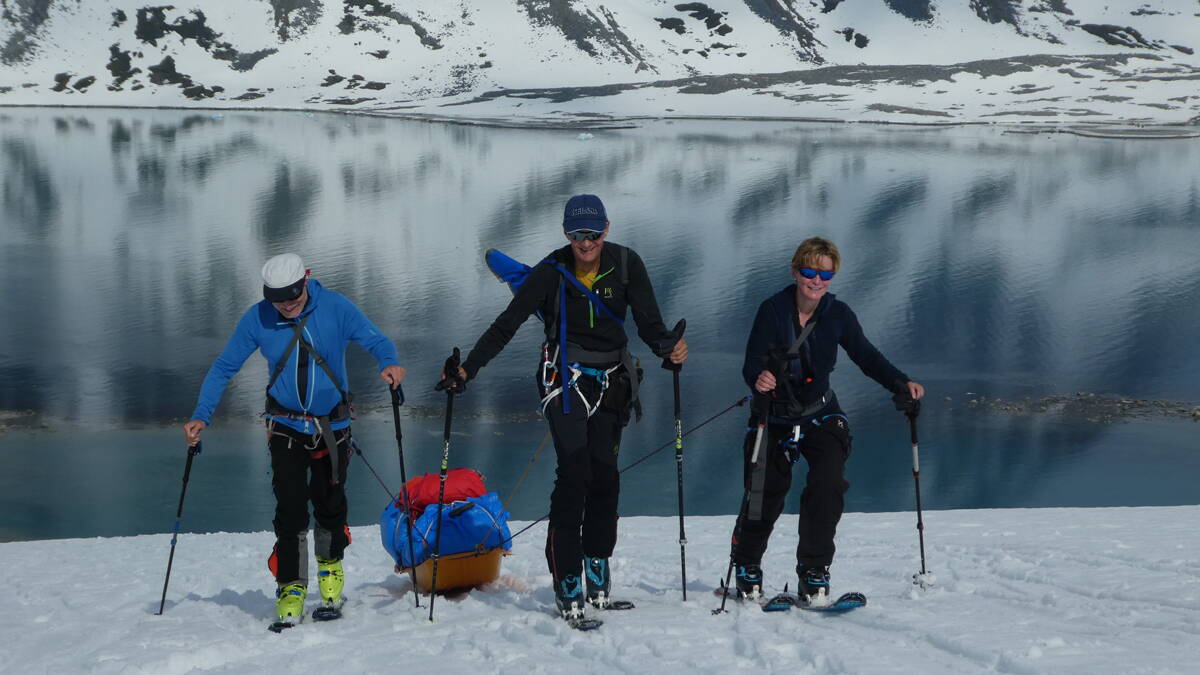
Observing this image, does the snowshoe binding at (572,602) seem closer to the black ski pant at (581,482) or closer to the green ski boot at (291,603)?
the black ski pant at (581,482)

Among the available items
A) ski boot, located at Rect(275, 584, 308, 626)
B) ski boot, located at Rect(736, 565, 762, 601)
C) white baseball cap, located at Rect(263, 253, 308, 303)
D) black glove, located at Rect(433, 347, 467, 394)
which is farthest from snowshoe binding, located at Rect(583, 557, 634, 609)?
white baseball cap, located at Rect(263, 253, 308, 303)

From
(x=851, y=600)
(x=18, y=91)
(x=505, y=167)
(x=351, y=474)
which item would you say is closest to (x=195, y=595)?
(x=851, y=600)

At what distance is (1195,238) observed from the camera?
148 feet

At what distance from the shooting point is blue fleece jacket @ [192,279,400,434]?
6.74 metres

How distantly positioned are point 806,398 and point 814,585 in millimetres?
1157

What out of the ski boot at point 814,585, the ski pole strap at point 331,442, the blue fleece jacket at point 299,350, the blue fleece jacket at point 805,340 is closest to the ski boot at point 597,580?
the ski boot at point 814,585

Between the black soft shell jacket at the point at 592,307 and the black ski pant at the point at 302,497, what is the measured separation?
3.81 feet

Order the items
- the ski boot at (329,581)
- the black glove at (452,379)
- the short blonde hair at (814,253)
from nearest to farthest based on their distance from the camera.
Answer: the black glove at (452,379) → the short blonde hair at (814,253) → the ski boot at (329,581)

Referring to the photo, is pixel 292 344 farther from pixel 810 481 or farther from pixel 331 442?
pixel 810 481

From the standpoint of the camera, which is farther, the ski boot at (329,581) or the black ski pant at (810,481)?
the ski boot at (329,581)

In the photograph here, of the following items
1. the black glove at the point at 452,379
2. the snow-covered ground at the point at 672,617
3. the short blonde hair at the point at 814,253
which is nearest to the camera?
the snow-covered ground at the point at 672,617

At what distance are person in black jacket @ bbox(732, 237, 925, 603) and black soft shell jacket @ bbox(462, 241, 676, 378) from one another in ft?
2.01

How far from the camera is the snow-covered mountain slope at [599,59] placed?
133250 millimetres

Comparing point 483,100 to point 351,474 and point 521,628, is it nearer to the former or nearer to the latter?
point 351,474
